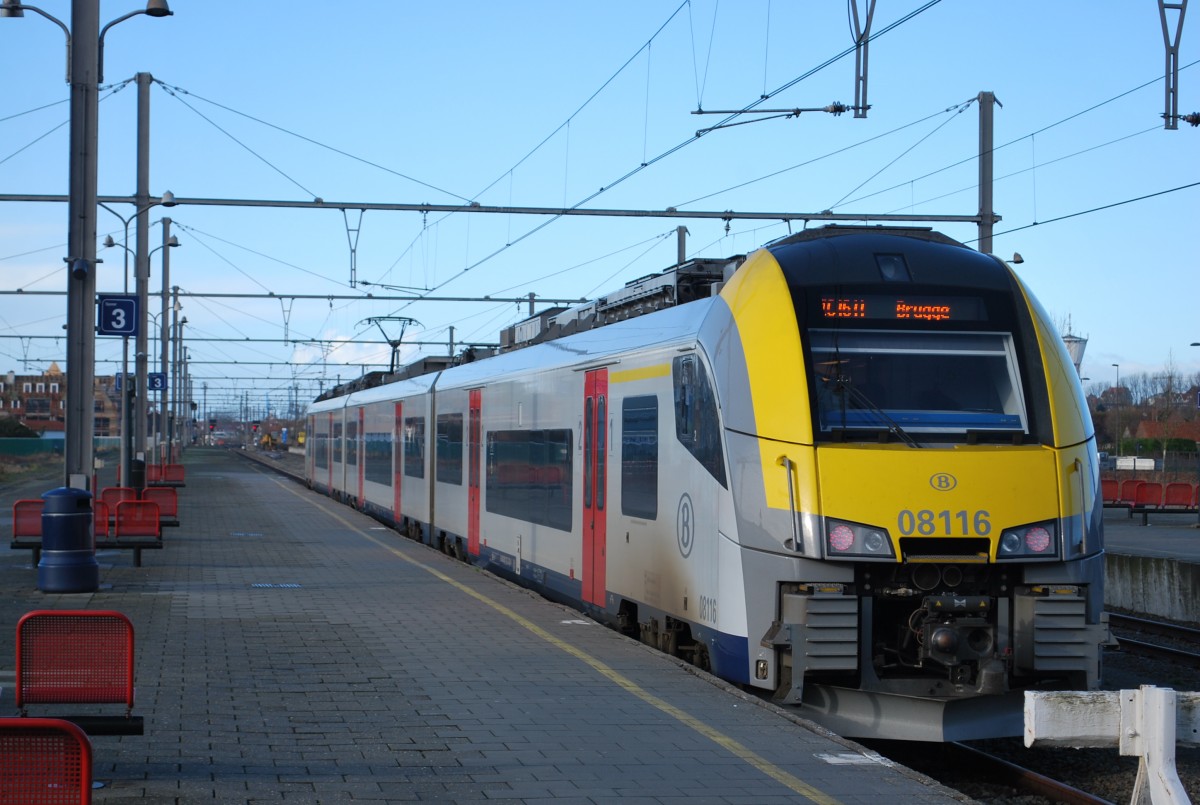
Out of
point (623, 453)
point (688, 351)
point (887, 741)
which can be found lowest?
point (887, 741)

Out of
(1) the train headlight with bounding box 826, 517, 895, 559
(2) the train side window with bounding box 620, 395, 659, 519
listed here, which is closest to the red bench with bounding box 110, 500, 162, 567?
(2) the train side window with bounding box 620, 395, 659, 519

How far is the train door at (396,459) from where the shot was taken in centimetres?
2956

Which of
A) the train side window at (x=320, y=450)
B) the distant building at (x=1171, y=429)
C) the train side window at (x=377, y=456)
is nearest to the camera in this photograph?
the train side window at (x=377, y=456)

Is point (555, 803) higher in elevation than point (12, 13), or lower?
lower

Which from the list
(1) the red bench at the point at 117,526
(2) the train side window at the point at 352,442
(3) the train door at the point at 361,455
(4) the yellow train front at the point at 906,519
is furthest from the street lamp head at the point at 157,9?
(2) the train side window at the point at 352,442

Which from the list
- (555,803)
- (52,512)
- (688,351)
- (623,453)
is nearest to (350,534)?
(52,512)

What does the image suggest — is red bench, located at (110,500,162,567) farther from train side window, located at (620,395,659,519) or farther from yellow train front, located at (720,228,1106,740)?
yellow train front, located at (720,228,1106,740)

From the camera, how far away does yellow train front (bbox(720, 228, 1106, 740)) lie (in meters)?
8.98

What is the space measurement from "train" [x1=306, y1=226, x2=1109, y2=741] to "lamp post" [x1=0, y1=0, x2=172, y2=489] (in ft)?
23.6

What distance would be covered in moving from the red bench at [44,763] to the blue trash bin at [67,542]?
1080cm

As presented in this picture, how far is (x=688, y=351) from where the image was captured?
1082cm

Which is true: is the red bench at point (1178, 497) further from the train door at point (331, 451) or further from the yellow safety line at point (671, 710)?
the train door at point (331, 451)

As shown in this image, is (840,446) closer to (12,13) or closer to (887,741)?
(887,741)

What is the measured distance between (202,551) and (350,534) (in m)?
5.14
